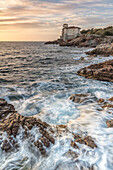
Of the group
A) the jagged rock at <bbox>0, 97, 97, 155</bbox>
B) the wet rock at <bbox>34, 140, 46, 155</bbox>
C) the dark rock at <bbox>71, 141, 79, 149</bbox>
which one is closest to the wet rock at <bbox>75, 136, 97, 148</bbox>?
the jagged rock at <bbox>0, 97, 97, 155</bbox>

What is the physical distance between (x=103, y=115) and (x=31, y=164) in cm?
275

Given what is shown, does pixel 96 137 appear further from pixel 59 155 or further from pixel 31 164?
pixel 31 164

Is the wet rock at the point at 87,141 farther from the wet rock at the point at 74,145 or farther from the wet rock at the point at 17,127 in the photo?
the wet rock at the point at 17,127

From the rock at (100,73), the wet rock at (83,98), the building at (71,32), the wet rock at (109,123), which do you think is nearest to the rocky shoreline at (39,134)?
the wet rock at (109,123)

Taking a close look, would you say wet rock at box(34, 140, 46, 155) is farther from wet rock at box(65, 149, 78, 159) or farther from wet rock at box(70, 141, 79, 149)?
wet rock at box(70, 141, 79, 149)

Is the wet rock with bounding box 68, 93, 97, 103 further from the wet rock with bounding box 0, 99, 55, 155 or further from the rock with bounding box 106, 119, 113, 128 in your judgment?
the wet rock with bounding box 0, 99, 55, 155

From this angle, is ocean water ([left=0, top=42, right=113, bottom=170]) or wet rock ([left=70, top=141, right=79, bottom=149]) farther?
wet rock ([left=70, top=141, right=79, bottom=149])

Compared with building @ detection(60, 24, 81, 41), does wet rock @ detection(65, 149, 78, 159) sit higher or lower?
lower

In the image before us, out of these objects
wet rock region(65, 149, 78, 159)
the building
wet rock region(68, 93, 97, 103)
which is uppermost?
the building

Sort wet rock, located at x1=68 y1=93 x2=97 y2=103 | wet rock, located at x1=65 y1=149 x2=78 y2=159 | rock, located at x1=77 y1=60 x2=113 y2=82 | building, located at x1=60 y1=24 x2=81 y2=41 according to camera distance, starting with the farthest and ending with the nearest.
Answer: building, located at x1=60 y1=24 x2=81 y2=41
rock, located at x1=77 y1=60 x2=113 y2=82
wet rock, located at x1=68 y1=93 x2=97 y2=103
wet rock, located at x1=65 y1=149 x2=78 y2=159

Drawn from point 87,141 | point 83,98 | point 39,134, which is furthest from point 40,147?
point 83,98

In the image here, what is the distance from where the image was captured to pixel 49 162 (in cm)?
260

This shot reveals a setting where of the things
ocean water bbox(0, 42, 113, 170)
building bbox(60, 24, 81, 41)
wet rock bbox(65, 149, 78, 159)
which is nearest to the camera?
ocean water bbox(0, 42, 113, 170)

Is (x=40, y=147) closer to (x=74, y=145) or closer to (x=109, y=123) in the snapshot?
(x=74, y=145)
